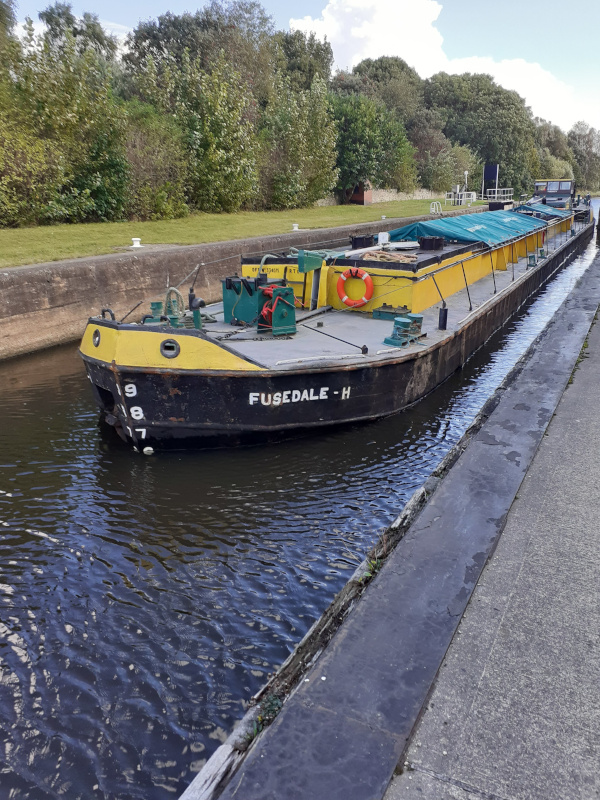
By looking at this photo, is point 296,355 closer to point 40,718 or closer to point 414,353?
point 414,353

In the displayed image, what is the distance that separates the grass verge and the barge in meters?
7.89

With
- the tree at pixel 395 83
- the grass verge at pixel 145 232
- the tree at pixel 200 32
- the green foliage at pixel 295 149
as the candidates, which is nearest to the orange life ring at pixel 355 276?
the grass verge at pixel 145 232

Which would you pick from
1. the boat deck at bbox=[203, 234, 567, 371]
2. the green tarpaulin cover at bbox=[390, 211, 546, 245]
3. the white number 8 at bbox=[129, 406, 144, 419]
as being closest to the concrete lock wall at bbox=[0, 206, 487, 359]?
the green tarpaulin cover at bbox=[390, 211, 546, 245]

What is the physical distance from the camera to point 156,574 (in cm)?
581

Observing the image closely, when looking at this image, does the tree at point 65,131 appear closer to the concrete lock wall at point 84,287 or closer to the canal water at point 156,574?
the concrete lock wall at point 84,287

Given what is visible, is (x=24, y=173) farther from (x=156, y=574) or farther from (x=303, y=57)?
(x=303, y=57)

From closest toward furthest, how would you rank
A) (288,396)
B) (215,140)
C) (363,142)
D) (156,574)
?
(156,574)
(288,396)
(215,140)
(363,142)

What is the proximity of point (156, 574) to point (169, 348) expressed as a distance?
2852 millimetres

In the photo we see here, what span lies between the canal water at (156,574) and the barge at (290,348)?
464mm

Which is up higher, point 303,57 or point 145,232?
point 303,57

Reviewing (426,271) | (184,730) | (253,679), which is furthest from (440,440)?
(184,730)

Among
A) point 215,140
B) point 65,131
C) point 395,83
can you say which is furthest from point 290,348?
point 395,83

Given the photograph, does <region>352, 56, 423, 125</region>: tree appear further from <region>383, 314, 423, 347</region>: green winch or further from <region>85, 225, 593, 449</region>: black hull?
<region>85, 225, 593, 449</region>: black hull

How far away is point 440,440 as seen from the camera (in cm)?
885
